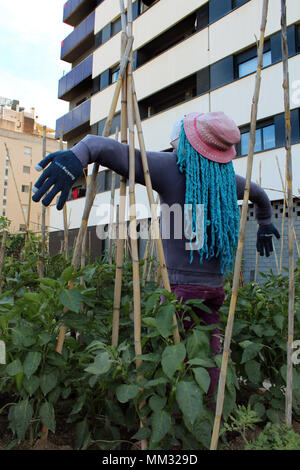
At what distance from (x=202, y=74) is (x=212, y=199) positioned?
922cm

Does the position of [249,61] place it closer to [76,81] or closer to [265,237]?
[265,237]

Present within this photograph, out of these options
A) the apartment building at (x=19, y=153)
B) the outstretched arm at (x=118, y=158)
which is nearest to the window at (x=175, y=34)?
the outstretched arm at (x=118, y=158)

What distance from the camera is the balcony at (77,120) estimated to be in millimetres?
14469

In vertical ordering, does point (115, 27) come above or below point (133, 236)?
above

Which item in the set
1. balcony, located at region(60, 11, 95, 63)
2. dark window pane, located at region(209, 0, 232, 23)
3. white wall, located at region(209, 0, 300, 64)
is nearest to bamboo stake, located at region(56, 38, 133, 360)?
white wall, located at region(209, 0, 300, 64)

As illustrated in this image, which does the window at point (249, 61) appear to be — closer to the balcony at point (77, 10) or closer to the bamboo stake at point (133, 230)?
the bamboo stake at point (133, 230)

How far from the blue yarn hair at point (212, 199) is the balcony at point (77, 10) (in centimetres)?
1693

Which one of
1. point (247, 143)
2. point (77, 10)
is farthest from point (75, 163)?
point (77, 10)

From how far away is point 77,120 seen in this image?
49.6 ft

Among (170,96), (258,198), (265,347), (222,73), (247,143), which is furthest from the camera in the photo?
(170,96)

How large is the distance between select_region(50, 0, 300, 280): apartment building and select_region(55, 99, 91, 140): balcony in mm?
43

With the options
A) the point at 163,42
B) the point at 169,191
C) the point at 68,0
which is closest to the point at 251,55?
the point at 163,42

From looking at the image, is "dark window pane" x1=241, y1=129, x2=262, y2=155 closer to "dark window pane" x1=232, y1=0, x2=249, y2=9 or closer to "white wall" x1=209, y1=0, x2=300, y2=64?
"white wall" x1=209, y1=0, x2=300, y2=64

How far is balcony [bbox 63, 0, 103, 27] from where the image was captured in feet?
51.5
